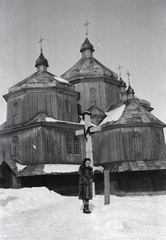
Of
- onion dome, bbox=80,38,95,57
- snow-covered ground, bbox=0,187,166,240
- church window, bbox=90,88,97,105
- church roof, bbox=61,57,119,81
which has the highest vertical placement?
onion dome, bbox=80,38,95,57

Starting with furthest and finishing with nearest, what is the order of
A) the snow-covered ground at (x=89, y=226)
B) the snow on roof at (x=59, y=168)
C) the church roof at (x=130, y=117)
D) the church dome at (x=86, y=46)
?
A: the church dome at (x=86, y=46) → the church roof at (x=130, y=117) → the snow on roof at (x=59, y=168) → the snow-covered ground at (x=89, y=226)

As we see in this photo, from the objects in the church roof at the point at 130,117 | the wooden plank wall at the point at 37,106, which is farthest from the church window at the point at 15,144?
the church roof at the point at 130,117

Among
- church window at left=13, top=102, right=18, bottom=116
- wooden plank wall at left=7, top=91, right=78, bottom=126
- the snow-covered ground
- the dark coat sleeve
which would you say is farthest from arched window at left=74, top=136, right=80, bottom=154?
the dark coat sleeve

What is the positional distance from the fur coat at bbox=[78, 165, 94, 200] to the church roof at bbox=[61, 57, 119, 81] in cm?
1933

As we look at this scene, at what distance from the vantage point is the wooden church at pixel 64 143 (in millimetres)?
19750

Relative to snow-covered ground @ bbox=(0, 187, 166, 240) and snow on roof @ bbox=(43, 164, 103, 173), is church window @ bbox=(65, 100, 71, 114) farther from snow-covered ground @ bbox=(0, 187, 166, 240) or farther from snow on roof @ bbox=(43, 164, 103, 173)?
snow-covered ground @ bbox=(0, 187, 166, 240)

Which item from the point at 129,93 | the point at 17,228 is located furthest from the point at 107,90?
the point at 17,228

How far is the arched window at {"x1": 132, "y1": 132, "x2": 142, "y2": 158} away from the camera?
2177 cm

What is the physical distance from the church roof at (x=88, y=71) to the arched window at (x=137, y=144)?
26.2 feet

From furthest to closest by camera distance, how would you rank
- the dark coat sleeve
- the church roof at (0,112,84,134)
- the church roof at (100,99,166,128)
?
the church roof at (100,99,166,128) < the church roof at (0,112,84,134) < the dark coat sleeve

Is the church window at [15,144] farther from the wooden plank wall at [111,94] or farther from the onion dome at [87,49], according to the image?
the onion dome at [87,49]

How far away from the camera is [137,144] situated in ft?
72.5

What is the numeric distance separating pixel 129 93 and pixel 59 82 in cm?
728

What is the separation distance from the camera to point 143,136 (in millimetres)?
22188
